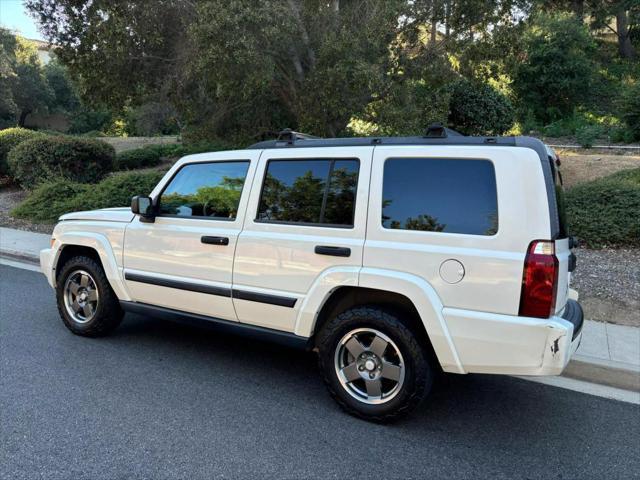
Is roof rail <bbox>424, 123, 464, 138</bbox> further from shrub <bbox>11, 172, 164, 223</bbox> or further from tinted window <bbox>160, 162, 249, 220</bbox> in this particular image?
shrub <bbox>11, 172, 164, 223</bbox>

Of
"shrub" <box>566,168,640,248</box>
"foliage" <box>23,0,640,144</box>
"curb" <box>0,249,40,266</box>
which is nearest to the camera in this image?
"shrub" <box>566,168,640,248</box>

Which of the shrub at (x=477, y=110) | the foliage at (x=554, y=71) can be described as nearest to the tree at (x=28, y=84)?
the foliage at (x=554, y=71)

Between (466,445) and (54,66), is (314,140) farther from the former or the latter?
(54,66)

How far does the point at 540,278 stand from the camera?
9.59ft

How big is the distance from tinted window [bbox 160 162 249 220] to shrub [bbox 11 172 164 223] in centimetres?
745

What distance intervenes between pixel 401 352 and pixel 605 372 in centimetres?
215

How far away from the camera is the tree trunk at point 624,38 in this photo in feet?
87.1

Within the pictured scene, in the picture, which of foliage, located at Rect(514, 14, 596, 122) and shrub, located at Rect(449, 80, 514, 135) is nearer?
shrub, located at Rect(449, 80, 514, 135)

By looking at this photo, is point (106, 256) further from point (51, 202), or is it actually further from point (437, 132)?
point (51, 202)

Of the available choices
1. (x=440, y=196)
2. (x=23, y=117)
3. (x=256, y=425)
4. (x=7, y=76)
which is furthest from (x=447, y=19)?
(x=23, y=117)

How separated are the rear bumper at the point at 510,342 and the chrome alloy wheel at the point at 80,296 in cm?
344

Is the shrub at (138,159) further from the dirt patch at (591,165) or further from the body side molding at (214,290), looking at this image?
the body side molding at (214,290)

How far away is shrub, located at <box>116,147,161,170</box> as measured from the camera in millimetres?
16906

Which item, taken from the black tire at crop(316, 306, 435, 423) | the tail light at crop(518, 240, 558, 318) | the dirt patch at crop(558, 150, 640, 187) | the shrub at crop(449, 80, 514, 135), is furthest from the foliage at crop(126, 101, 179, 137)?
the tail light at crop(518, 240, 558, 318)
